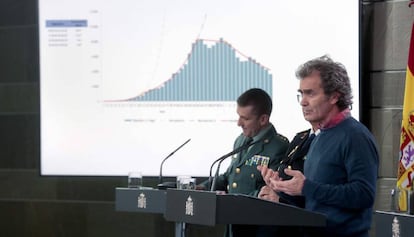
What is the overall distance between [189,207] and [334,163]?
51 cm

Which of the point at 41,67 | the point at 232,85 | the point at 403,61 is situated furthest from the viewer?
the point at 41,67

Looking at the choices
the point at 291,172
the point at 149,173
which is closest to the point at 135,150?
the point at 149,173

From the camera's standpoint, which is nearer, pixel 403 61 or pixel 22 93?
pixel 403 61

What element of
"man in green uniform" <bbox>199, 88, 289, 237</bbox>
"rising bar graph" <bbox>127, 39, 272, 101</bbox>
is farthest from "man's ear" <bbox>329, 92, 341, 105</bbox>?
"rising bar graph" <bbox>127, 39, 272, 101</bbox>

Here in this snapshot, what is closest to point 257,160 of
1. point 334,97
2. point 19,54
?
point 334,97

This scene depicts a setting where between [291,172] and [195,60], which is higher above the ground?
[195,60]

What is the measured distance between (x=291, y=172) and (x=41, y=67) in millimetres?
2656

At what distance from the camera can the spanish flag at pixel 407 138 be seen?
3480 millimetres

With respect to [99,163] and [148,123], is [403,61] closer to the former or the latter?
[148,123]

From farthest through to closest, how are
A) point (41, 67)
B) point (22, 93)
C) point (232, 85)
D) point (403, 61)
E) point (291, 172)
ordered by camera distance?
point (22, 93), point (41, 67), point (232, 85), point (403, 61), point (291, 172)

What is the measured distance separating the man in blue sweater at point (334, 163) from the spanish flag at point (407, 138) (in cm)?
116

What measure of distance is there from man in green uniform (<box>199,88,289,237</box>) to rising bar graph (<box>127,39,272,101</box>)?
3.05 feet

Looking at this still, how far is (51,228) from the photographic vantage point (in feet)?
15.7

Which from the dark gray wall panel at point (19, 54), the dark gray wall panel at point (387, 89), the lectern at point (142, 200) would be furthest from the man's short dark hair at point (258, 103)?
the dark gray wall panel at point (19, 54)
